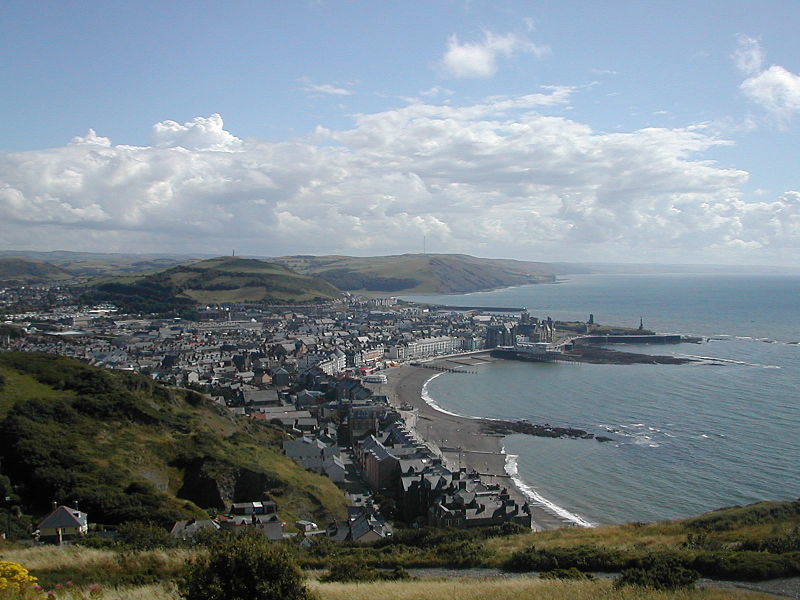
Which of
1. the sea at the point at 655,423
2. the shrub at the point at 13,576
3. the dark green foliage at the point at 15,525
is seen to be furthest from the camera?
the sea at the point at 655,423

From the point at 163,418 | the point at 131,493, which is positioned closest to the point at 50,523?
the point at 131,493

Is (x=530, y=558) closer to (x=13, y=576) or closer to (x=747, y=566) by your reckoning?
(x=747, y=566)

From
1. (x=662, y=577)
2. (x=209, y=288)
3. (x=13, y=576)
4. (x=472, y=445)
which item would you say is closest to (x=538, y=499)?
(x=472, y=445)

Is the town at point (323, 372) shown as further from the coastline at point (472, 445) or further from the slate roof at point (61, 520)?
the coastline at point (472, 445)

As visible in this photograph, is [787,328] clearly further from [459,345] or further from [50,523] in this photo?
[50,523]

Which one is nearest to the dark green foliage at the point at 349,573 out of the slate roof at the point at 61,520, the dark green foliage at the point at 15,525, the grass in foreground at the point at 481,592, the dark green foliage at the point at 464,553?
the grass in foreground at the point at 481,592

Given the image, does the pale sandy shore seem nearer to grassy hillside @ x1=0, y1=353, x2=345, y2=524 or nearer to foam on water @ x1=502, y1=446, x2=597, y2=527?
foam on water @ x1=502, y1=446, x2=597, y2=527

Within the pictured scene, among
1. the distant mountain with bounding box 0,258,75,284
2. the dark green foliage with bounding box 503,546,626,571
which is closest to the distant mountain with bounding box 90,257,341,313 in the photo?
the distant mountain with bounding box 0,258,75,284
